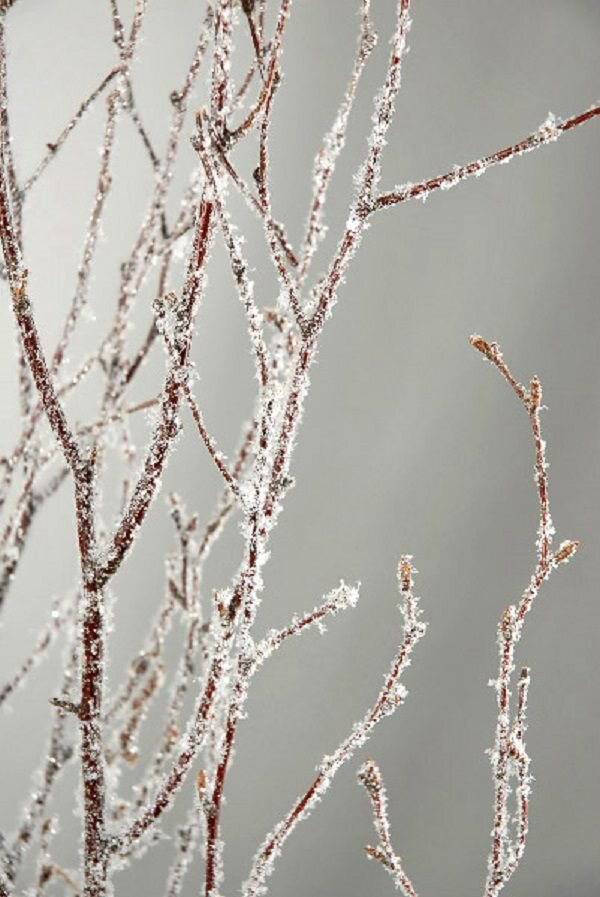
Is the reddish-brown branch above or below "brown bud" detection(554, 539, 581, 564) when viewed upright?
above

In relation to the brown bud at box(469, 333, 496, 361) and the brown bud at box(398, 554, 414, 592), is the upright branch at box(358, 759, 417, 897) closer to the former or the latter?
the brown bud at box(398, 554, 414, 592)

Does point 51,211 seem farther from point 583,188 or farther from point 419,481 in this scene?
point 583,188

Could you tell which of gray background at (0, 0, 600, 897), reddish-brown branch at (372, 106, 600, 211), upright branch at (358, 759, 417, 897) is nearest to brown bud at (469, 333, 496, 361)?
reddish-brown branch at (372, 106, 600, 211)

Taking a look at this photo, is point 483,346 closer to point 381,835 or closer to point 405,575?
→ point 405,575

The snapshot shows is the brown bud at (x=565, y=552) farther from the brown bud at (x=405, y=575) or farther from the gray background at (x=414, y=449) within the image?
the gray background at (x=414, y=449)

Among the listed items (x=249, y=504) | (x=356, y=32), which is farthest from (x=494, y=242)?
(x=249, y=504)

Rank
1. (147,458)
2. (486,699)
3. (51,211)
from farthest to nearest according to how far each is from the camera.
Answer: (486,699), (51,211), (147,458)

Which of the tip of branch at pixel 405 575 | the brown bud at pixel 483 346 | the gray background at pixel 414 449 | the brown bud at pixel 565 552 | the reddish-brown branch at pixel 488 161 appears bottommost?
the tip of branch at pixel 405 575

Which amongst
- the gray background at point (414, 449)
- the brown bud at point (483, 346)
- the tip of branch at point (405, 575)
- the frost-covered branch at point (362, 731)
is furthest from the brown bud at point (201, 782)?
the gray background at point (414, 449)
